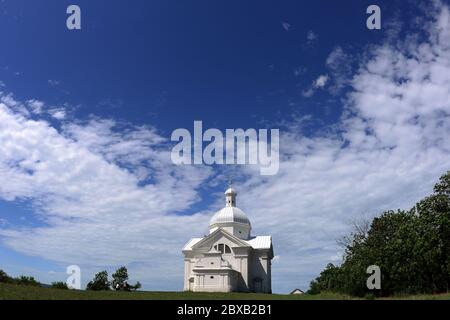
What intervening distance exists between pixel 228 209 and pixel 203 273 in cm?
1421

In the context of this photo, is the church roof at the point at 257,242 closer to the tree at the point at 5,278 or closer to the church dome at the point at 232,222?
the church dome at the point at 232,222

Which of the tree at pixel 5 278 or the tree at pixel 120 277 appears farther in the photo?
the tree at pixel 120 277

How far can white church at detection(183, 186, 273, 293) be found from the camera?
56.5 m

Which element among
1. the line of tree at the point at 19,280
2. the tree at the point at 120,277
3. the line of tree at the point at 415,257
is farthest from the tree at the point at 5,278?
the line of tree at the point at 415,257

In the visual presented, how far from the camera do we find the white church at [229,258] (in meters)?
56.5

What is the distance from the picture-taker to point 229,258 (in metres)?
62.1

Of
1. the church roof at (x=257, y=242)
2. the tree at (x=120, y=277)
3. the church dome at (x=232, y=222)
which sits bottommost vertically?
the tree at (x=120, y=277)

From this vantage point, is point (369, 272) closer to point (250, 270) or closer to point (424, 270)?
point (424, 270)

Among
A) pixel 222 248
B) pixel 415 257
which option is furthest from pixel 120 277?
pixel 415 257

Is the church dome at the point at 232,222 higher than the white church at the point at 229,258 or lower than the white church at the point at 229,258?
higher
